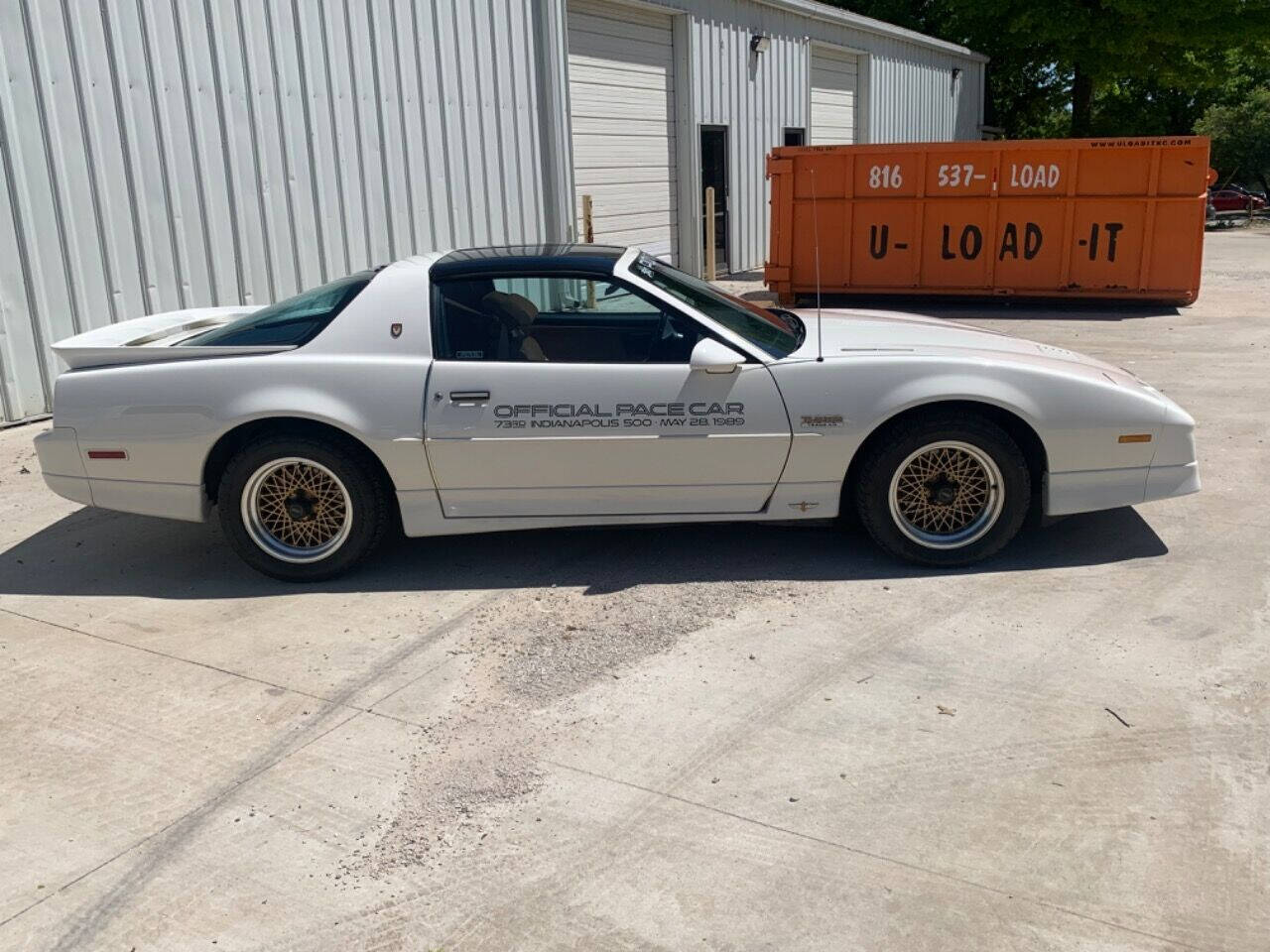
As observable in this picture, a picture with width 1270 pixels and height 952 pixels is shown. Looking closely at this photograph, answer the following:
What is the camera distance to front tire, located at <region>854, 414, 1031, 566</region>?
4816 millimetres

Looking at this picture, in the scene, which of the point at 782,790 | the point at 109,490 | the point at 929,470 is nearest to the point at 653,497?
the point at 929,470

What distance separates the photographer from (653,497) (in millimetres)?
4930

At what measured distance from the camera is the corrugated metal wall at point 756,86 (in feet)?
52.8

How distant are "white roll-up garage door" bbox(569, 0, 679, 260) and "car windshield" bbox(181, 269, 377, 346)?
27.5ft

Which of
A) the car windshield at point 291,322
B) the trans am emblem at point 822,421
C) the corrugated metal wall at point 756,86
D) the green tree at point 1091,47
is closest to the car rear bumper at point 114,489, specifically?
the car windshield at point 291,322

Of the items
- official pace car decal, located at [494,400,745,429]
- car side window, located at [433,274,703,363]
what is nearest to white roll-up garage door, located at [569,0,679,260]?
car side window, located at [433,274,703,363]

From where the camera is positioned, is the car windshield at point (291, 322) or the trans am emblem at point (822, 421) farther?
the car windshield at point (291, 322)

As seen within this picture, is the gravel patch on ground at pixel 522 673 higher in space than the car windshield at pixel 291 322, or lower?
lower

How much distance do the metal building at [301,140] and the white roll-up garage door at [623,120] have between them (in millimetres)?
35

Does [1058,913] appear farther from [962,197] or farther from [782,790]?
[962,197]

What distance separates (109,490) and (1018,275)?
11.1 metres

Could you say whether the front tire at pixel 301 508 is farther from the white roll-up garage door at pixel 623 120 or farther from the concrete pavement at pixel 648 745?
the white roll-up garage door at pixel 623 120

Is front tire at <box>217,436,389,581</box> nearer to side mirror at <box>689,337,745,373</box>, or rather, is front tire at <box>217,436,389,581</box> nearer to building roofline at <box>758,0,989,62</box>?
side mirror at <box>689,337,745,373</box>

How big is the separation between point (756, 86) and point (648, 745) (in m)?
15.8
